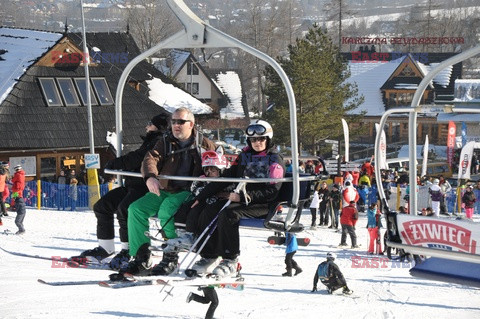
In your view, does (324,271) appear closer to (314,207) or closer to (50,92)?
(314,207)

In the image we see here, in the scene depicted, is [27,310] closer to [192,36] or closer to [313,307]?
[313,307]

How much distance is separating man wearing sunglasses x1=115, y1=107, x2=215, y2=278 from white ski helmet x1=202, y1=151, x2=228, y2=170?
0.36m

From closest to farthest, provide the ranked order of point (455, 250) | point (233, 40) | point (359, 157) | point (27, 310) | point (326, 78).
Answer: point (455, 250), point (233, 40), point (27, 310), point (326, 78), point (359, 157)

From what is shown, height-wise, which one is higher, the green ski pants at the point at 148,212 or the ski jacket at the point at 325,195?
the green ski pants at the point at 148,212

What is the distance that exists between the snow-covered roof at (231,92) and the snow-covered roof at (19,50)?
116ft

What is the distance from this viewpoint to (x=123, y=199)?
9664 mm

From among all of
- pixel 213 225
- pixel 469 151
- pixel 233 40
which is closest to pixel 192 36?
pixel 233 40

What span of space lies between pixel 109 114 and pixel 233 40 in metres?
25.5

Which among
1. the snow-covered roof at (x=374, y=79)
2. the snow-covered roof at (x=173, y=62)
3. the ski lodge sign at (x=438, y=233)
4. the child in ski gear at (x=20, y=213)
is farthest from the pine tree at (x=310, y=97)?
the snow-covered roof at (x=173, y=62)

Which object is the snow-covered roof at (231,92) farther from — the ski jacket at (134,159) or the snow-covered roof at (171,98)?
the ski jacket at (134,159)

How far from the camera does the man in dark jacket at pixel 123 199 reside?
9.45 meters

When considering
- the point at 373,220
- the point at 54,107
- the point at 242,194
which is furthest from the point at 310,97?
the point at 242,194

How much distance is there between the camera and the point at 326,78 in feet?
121

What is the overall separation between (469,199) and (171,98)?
16.8m
